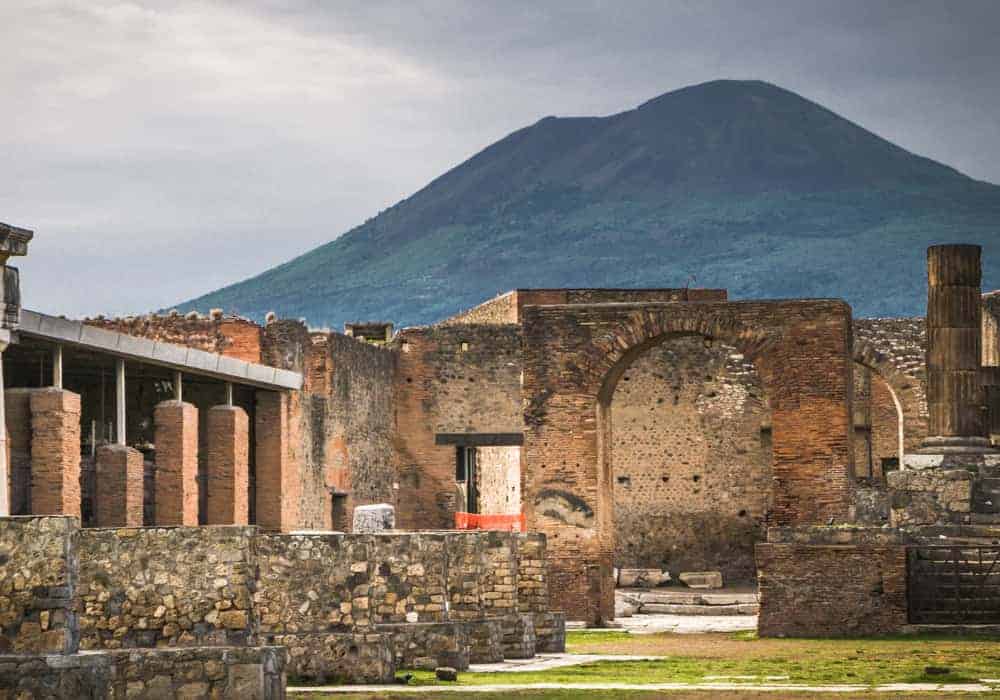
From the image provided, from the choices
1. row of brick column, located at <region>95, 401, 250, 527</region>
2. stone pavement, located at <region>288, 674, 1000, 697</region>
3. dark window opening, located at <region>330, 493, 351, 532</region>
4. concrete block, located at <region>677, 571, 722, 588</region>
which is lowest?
concrete block, located at <region>677, 571, 722, 588</region>

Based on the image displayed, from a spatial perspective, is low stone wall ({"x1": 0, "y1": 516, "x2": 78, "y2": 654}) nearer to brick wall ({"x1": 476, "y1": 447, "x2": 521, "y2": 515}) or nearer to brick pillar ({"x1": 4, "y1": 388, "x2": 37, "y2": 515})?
brick pillar ({"x1": 4, "y1": 388, "x2": 37, "y2": 515})

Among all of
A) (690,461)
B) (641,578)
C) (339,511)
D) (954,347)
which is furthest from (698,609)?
(339,511)

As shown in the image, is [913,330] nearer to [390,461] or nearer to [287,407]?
[390,461]

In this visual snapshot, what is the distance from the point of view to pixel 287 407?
35.8m

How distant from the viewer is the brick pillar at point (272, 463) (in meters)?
35.5

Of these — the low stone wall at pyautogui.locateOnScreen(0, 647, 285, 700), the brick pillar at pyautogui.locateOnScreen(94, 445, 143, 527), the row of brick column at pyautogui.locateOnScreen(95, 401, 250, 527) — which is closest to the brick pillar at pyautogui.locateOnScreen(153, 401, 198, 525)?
the row of brick column at pyautogui.locateOnScreen(95, 401, 250, 527)

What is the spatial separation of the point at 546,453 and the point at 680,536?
36.7 feet

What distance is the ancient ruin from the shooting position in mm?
14477

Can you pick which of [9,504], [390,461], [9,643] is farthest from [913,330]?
[9,643]

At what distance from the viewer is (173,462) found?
32.0m

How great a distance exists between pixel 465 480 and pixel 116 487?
41.4 feet

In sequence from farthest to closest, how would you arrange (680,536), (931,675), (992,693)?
(680,536), (931,675), (992,693)

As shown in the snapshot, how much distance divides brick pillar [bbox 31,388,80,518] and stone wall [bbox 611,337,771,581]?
14781 millimetres

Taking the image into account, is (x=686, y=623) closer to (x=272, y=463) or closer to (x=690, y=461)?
(x=272, y=463)
